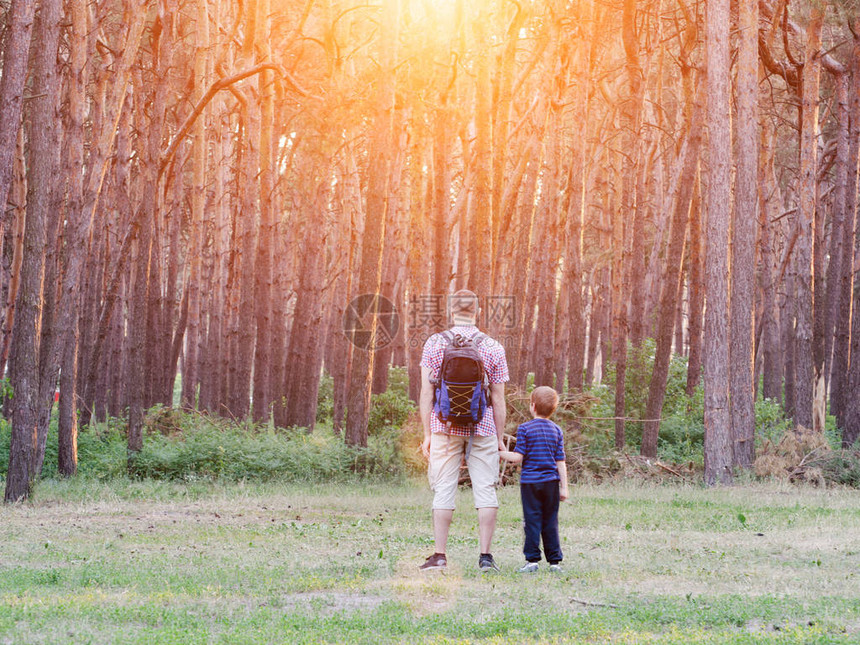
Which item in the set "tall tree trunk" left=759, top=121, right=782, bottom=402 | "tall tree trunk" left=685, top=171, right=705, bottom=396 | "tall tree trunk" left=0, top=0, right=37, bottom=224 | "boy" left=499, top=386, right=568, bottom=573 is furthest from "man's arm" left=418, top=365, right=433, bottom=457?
→ "tall tree trunk" left=759, top=121, right=782, bottom=402

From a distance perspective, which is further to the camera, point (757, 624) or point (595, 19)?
point (595, 19)

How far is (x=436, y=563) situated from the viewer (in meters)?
7.32

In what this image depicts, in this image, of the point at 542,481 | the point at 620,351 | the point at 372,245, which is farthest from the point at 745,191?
the point at 542,481

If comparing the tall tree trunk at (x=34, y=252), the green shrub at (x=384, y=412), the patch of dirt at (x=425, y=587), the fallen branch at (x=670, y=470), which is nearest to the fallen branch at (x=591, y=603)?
the patch of dirt at (x=425, y=587)

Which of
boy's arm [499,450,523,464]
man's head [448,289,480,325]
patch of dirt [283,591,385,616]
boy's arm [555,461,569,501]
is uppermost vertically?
man's head [448,289,480,325]

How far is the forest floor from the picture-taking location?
552 centimetres

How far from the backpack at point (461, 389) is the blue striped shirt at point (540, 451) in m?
0.53

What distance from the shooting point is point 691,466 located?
16078 mm

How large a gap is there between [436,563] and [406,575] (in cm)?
24

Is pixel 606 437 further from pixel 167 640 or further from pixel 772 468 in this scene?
pixel 167 640

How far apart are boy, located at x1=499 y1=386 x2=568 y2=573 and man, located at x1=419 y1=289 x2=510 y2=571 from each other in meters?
0.27

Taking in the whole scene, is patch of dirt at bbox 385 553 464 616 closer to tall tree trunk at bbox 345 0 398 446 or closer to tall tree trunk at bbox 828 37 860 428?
tall tree trunk at bbox 345 0 398 446

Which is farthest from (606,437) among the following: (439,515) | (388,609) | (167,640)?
(167,640)

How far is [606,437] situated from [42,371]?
1069 cm
